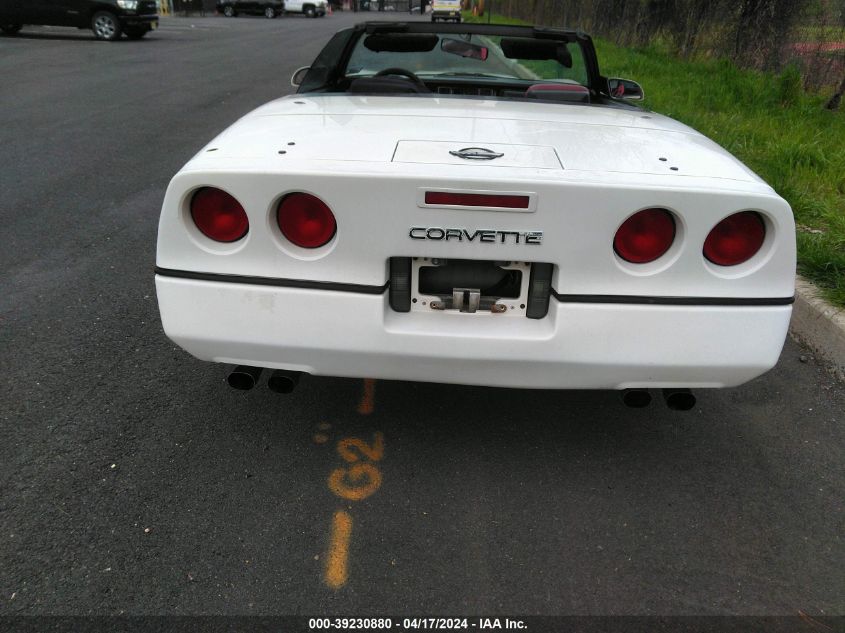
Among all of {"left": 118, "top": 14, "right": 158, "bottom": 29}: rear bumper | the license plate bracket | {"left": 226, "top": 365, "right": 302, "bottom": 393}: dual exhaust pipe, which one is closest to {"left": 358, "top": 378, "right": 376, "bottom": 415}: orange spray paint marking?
{"left": 226, "top": 365, "right": 302, "bottom": 393}: dual exhaust pipe

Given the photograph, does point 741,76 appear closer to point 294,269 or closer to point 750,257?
point 750,257

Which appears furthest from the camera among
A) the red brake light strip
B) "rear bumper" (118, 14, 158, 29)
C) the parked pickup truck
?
"rear bumper" (118, 14, 158, 29)

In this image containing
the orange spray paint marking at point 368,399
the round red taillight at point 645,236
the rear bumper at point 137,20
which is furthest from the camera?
the rear bumper at point 137,20

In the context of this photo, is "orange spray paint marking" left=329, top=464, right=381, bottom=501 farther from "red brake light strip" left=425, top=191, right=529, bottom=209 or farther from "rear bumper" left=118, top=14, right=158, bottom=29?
"rear bumper" left=118, top=14, right=158, bottom=29

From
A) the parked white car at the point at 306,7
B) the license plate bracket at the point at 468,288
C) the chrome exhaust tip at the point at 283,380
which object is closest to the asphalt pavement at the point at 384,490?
the chrome exhaust tip at the point at 283,380

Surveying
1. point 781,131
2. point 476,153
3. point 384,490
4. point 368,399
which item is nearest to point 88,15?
point 781,131

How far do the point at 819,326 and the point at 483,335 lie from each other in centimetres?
225

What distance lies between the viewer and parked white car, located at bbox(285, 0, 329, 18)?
1713 inches

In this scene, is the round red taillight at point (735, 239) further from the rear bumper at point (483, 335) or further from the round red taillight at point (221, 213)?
the round red taillight at point (221, 213)

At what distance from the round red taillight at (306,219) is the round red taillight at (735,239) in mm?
1138

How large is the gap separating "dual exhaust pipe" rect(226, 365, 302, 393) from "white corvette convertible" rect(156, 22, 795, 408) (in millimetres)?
17

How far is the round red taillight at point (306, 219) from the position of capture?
2.03 m

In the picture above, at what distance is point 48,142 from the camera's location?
6.92 m

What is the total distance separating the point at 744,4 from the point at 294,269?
10.8 metres
